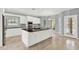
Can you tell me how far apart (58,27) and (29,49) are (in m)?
0.87

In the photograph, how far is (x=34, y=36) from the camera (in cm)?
256

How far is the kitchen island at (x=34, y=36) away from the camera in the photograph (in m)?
2.49

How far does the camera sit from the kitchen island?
2491mm

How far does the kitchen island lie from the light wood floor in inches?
3.4

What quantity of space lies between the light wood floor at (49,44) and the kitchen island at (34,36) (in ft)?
0.29

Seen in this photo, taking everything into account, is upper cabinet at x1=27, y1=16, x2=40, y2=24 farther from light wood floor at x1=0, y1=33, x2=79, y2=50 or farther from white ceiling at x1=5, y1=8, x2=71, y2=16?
light wood floor at x1=0, y1=33, x2=79, y2=50

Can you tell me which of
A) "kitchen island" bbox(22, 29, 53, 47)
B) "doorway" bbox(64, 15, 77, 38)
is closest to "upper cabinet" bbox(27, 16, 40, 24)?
"kitchen island" bbox(22, 29, 53, 47)

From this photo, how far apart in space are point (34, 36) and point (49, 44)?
41 centimetres

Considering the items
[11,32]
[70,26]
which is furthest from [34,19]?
[70,26]

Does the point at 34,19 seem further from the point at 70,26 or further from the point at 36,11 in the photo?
the point at 70,26
